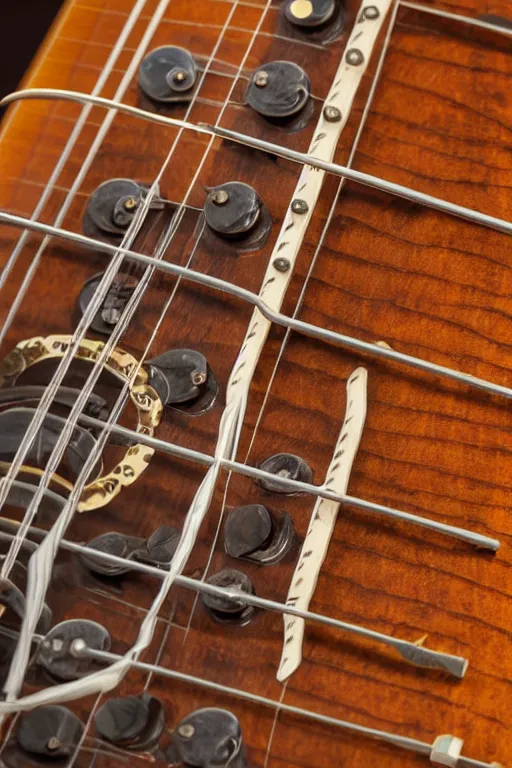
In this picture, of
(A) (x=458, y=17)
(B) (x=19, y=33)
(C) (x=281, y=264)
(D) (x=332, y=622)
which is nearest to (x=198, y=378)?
(C) (x=281, y=264)

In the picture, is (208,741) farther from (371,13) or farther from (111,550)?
(371,13)

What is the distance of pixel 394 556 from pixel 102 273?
0.35 m

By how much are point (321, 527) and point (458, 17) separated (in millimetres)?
525

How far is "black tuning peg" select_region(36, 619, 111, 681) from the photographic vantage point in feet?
2.51

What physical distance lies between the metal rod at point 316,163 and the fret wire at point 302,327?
12cm

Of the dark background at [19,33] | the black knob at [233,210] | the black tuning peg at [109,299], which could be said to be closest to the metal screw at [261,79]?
the black knob at [233,210]

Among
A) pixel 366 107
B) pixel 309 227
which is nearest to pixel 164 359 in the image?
pixel 309 227

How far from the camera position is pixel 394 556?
0.81m

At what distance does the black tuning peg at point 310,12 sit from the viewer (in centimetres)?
100

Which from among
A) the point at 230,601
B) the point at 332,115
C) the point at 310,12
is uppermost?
the point at 310,12

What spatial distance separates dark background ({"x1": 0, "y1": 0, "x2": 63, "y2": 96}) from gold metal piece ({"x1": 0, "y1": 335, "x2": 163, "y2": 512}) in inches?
47.7

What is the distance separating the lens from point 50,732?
756 millimetres

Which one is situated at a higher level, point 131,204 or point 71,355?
point 131,204

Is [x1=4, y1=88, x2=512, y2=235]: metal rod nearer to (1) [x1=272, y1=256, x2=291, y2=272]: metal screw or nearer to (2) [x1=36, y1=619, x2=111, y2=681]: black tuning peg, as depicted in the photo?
(1) [x1=272, y1=256, x2=291, y2=272]: metal screw
